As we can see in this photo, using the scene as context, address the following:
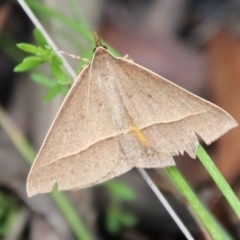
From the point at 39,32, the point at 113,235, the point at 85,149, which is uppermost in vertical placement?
the point at 39,32

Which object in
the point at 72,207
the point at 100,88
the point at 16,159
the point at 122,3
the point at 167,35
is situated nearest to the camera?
the point at 100,88

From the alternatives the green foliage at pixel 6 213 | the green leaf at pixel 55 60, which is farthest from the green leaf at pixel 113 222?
the green leaf at pixel 55 60

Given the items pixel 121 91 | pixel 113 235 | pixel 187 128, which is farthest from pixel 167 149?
pixel 113 235

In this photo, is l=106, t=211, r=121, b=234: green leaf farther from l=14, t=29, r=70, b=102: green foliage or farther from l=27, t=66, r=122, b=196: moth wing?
l=14, t=29, r=70, b=102: green foliage

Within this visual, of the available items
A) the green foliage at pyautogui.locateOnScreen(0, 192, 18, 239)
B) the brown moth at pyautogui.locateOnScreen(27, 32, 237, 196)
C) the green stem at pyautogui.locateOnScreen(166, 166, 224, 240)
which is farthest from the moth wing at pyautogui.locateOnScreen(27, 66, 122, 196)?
the green foliage at pyautogui.locateOnScreen(0, 192, 18, 239)

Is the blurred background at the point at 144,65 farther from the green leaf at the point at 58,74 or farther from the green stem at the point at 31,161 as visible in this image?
the green leaf at the point at 58,74

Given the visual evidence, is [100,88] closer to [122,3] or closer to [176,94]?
[176,94]
